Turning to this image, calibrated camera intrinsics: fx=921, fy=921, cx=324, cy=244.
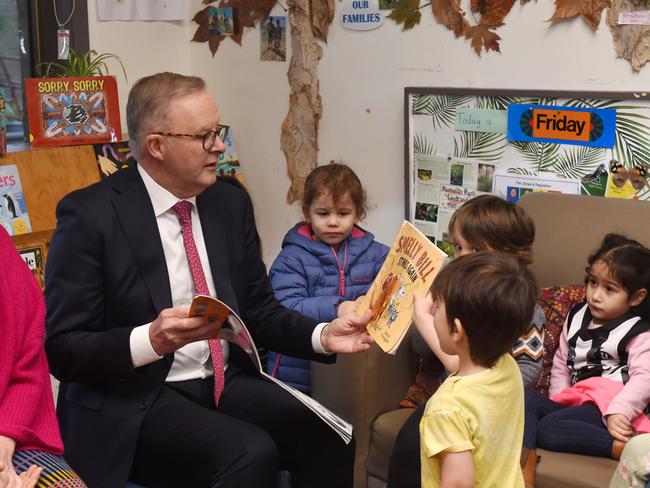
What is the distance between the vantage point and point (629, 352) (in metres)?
2.27

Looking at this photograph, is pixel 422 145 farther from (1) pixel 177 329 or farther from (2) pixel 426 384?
(1) pixel 177 329

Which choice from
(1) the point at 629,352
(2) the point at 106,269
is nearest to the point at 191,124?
(2) the point at 106,269

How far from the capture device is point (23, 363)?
6.23 feet

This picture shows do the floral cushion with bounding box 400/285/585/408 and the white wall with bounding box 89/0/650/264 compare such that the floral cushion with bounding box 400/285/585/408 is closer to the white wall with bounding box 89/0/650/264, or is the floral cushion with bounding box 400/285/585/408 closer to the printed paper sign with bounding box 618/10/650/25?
the white wall with bounding box 89/0/650/264

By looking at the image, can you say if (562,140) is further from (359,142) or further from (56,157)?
(56,157)

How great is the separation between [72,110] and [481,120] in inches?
60.0

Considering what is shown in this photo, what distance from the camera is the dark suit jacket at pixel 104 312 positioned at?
199 centimetres

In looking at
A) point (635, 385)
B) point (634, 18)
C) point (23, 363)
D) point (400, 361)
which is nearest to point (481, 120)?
point (634, 18)

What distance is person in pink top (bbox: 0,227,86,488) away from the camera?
180 centimetres

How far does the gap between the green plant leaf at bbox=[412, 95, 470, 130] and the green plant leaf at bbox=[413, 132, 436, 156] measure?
0.20 feet

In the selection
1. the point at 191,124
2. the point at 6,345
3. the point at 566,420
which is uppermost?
the point at 191,124

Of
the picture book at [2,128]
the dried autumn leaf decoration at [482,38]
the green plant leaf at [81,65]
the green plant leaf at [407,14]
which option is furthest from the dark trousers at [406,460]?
the green plant leaf at [81,65]

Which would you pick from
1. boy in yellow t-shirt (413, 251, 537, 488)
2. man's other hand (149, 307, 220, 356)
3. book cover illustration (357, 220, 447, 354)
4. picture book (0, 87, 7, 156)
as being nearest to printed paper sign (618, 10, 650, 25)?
book cover illustration (357, 220, 447, 354)

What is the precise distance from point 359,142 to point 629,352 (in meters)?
1.61
